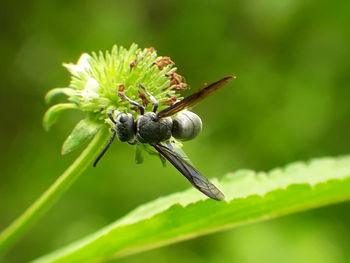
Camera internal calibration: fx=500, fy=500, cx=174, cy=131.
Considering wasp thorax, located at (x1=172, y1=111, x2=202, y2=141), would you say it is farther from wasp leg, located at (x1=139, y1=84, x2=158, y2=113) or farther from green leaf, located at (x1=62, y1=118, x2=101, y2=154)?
green leaf, located at (x1=62, y1=118, x2=101, y2=154)

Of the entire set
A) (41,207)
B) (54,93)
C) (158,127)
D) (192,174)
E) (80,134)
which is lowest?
(41,207)

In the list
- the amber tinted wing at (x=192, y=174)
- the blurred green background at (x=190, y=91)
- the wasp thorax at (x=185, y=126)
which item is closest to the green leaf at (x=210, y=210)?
the amber tinted wing at (x=192, y=174)

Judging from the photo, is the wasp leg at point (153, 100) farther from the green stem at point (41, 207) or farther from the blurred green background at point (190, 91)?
the blurred green background at point (190, 91)

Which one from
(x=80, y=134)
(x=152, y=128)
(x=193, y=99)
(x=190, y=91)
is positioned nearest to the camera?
(x=193, y=99)

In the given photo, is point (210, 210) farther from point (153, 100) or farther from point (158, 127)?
point (153, 100)

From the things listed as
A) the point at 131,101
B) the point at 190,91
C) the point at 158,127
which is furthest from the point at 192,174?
the point at 190,91

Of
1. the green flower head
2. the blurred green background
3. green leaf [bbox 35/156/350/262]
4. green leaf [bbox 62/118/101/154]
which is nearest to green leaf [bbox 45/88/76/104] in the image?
the green flower head

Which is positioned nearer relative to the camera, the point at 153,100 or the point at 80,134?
the point at 80,134
